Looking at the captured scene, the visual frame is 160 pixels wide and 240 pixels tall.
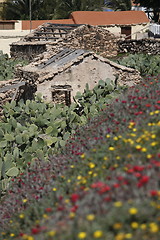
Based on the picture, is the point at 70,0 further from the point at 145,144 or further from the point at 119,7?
the point at 145,144

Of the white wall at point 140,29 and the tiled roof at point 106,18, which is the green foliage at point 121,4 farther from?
the white wall at point 140,29

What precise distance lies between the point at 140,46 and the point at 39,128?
15.8 metres

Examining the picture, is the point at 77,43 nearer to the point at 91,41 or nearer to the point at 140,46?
the point at 91,41

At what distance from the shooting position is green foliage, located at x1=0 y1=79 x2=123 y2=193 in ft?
22.7

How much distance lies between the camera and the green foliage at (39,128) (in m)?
6.93

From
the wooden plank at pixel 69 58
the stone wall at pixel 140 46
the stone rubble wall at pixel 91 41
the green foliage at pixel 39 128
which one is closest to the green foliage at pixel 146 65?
the green foliage at pixel 39 128

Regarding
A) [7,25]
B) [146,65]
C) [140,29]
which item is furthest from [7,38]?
[146,65]

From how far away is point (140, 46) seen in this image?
2284 cm

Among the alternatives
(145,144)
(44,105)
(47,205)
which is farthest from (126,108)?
(44,105)

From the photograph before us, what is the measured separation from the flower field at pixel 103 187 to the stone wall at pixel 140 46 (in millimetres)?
16472

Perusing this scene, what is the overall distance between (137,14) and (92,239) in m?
27.6

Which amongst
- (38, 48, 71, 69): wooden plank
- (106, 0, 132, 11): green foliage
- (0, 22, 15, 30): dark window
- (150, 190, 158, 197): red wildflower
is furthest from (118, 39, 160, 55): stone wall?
(150, 190, 158, 197): red wildflower

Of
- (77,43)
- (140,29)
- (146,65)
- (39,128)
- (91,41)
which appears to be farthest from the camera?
(140,29)

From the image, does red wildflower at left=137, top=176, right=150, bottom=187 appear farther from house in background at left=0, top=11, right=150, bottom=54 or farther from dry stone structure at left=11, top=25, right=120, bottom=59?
house in background at left=0, top=11, right=150, bottom=54
